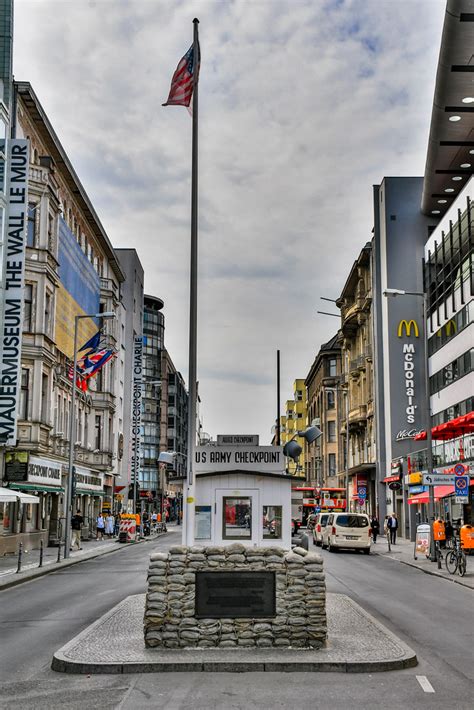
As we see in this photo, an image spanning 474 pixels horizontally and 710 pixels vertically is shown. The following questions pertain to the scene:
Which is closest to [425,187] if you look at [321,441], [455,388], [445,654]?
[455,388]

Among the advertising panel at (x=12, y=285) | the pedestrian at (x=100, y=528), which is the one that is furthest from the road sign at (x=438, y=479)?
the pedestrian at (x=100, y=528)

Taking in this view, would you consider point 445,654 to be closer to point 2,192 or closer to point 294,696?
point 294,696

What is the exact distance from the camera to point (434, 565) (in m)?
32.1

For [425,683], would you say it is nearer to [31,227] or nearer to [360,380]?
[31,227]

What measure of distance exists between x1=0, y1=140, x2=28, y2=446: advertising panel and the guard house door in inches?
757

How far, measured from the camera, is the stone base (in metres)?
11.5

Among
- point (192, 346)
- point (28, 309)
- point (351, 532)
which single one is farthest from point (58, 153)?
point (192, 346)

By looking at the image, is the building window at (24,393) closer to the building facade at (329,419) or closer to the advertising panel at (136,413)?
the advertising panel at (136,413)

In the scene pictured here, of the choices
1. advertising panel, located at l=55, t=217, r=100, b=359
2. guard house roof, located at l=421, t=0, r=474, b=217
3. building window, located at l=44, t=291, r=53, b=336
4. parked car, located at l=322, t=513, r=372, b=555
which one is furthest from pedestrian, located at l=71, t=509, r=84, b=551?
guard house roof, located at l=421, t=0, r=474, b=217

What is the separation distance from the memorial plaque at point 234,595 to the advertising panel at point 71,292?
33.1m

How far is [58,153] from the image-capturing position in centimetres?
4603

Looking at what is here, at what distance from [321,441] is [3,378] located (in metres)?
80.3

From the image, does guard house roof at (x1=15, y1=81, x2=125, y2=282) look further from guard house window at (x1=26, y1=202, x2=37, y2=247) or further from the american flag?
the american flag

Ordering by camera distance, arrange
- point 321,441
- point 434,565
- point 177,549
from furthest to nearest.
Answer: point 321,441 → point 434,565 → point 177,549
